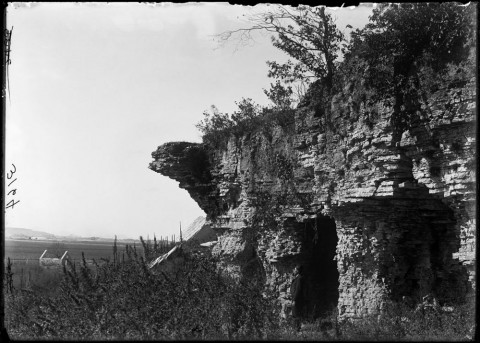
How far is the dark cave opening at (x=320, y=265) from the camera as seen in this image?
13.6m

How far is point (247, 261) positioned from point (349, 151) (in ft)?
19.3

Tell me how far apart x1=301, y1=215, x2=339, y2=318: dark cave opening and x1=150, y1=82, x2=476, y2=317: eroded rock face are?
3 centimetres

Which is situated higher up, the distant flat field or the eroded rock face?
the eroded rock face

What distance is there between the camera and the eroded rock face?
367 inches

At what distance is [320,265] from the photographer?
1426 centimetres

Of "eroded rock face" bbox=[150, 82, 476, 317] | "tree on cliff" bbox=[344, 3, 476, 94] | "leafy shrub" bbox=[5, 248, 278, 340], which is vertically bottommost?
"leafy shrub" bbox=[5, 248, 278, 340]

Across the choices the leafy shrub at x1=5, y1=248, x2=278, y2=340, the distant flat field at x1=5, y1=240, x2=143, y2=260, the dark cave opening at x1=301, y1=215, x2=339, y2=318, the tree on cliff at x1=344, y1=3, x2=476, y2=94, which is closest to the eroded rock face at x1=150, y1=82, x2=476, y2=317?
the dark cave opening at x1=301, y1=215, x2=339, y2=318

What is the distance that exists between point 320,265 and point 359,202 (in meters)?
3.84

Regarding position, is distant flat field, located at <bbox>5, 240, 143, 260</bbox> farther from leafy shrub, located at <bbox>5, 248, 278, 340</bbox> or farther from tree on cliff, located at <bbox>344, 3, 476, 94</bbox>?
tree on cliff, located at <bbox>344, 3, 476, 94</bbox>

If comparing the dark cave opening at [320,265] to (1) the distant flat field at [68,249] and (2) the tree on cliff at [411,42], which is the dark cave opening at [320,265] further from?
(1) the distant flat field at [68,249]

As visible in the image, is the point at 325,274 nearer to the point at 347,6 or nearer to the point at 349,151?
the point at 349,151

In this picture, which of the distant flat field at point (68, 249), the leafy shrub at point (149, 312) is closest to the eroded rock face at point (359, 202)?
the leafy shrub at point (149, 312)

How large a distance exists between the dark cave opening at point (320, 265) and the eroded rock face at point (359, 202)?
0.10ft

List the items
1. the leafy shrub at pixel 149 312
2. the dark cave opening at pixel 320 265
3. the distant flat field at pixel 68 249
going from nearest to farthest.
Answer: the leafy shrub at pixel 149 312, the dark cave opening at pixel 320 265, the distant flat field at pixel 68 249
